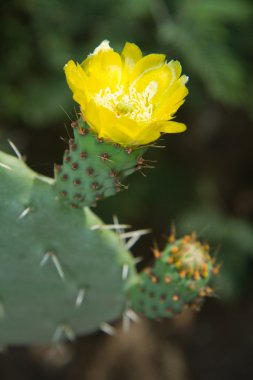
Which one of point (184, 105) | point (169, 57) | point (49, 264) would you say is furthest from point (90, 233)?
point (184, 105)

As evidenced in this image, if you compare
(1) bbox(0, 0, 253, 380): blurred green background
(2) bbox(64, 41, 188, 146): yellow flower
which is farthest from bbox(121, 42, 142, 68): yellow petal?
(1) bbox(0, 0, 253, 380): blurred green background

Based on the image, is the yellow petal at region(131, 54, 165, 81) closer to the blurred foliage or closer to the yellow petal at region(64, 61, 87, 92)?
the yellow petal at region(64, 61, 87, 92)

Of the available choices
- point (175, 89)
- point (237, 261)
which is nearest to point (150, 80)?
point (175, 89)

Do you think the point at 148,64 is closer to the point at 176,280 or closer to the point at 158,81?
the point at 158,81

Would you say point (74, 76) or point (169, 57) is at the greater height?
point (74, 76)

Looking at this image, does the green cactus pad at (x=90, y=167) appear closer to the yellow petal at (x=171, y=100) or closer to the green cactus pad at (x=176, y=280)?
the yellow petal at (x=171, y=100)

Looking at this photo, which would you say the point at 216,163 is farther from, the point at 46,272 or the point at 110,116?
the point at 110,116
